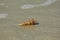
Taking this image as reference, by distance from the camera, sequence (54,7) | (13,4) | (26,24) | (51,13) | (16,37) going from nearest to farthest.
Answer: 1. (16,37)
2. (26,24)
3. (51,13)
4. (54,7)
5. (13,4)

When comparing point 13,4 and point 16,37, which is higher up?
point 13,4

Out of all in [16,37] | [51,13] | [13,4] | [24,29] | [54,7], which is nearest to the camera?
[16,37]

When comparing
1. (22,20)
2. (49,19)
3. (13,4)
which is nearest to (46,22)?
(49,19)

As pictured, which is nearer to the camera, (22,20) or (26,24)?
(26,24)

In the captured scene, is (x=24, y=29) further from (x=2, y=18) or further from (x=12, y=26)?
(x=2, y=18)

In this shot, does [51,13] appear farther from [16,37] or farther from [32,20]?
[16,37]

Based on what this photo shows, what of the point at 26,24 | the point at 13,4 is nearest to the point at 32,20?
the point at 26,24
